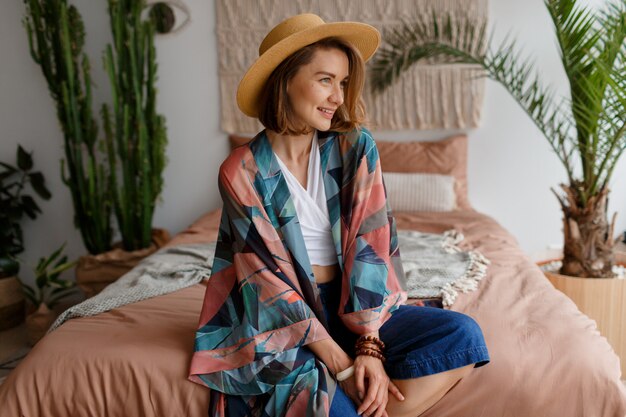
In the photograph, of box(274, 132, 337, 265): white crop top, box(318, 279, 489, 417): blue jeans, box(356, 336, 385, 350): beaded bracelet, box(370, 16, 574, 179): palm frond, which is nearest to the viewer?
box(318, 279, 489, 417): blue jeans

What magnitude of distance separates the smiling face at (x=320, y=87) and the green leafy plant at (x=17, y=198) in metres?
2.73

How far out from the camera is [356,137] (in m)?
1.66

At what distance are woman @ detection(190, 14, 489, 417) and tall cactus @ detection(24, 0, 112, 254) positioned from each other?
Answer: 82.1 inches

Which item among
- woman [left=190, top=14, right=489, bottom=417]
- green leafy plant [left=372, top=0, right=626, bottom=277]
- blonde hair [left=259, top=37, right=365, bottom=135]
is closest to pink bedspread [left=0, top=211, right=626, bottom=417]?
woman [left=190, top=14, right=489, bottom=417]

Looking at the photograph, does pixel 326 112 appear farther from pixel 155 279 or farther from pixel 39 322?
pixel 39 322

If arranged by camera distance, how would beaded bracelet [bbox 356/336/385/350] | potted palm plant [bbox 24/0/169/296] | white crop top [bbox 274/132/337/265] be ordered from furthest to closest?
potted palm plant [bbox 24/0/169/296] → white crop top [bbox 274/132/337/265] → beaded bracelet [bbox 356/336/385/350]

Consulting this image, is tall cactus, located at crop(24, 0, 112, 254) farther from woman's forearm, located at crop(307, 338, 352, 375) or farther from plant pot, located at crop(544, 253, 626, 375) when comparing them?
plant pot, located at crop(544, 253, 626, 375)

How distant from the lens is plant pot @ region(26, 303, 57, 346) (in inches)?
122

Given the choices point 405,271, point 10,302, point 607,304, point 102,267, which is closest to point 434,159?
point 607,304

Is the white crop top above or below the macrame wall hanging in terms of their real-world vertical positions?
below

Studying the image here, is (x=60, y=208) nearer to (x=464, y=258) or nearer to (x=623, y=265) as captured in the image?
(x=464, y=258)

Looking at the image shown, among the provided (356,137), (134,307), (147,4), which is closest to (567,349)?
(356,137)

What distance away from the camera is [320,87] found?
5.08 ft

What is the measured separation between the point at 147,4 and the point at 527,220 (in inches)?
101
